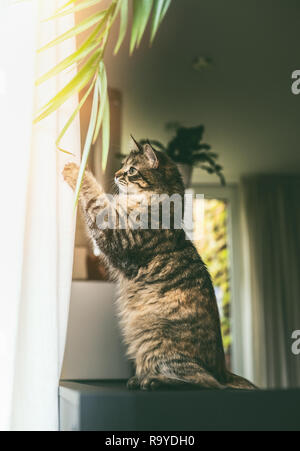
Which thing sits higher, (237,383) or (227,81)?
(227,81)

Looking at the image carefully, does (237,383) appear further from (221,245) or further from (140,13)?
(140,13)

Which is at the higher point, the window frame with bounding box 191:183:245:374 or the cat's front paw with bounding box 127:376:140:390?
the window frame with bounding box 191:183:245:374

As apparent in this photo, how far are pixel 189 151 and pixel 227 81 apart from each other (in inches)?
11.6

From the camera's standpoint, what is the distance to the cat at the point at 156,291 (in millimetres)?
1000

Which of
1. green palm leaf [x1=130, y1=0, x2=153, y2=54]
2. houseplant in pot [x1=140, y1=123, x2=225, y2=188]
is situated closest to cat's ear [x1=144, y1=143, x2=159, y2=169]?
houseplant in pot [x1=140, y1=123, x2=225, y2=188]

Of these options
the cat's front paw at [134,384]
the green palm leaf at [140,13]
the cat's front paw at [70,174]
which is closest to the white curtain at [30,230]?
the cat's front paw at [70,174]

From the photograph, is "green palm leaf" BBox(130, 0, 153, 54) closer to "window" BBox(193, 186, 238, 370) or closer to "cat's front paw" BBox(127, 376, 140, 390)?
"window" BBox(193, 186, 238, 370)

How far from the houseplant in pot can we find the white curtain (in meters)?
0.37

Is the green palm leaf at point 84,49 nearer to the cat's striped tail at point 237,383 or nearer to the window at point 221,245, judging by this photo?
the window at point 221,245

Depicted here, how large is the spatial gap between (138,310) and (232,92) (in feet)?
2.58

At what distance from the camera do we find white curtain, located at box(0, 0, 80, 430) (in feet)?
2.84

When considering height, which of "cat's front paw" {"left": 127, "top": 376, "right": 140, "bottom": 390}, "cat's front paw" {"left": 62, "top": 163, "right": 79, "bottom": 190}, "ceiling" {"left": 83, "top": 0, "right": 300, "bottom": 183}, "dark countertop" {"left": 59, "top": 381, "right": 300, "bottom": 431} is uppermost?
"ceiling" {"left": 83, "top": 0, "right": 300, "bottom": 183}

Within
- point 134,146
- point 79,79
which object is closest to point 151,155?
point 134,146

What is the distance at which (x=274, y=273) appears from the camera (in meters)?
1.42
